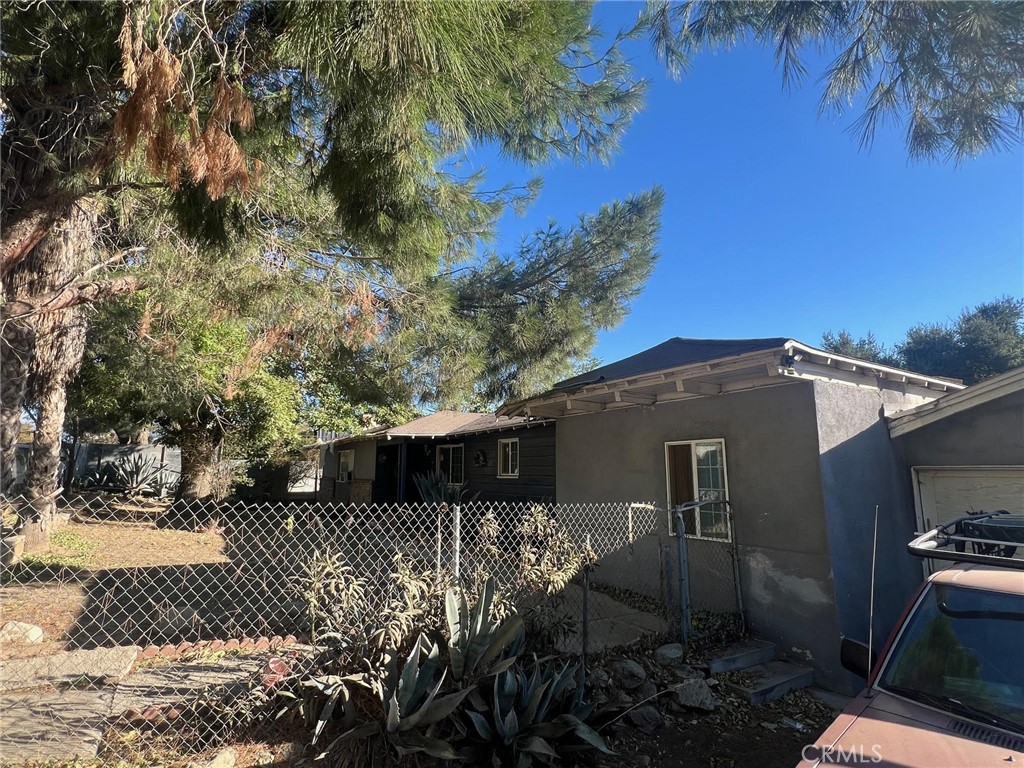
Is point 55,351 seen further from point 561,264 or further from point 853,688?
point 853,688

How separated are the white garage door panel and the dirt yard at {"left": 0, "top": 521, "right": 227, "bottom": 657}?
27.3 feet

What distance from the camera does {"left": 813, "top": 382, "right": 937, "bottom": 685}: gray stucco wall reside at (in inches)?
201

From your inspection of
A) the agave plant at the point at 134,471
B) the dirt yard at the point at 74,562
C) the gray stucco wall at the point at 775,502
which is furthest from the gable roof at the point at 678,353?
the agave plant at the point at 134,471

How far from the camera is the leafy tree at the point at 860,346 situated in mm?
22531

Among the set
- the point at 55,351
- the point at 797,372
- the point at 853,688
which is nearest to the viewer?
the point at 853,688

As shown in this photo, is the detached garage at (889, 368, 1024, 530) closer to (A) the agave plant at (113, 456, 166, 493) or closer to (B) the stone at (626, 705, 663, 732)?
(B) the stone at (626, 705, 663, 732)

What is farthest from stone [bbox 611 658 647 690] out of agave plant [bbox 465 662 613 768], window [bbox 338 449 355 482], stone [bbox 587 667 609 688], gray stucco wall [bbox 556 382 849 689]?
window [bbox 338 449 355 482]

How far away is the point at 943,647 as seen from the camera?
2.60m

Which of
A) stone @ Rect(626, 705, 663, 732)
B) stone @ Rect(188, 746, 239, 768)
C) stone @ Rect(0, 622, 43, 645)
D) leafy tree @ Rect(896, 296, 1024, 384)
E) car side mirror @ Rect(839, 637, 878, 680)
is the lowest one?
stone @ Rect(626, 705, 663, 732)

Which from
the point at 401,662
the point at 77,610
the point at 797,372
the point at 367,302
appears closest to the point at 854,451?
the point at 797,372

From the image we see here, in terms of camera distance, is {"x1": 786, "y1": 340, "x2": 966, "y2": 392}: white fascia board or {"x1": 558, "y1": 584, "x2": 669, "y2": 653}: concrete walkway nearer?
{"x1": 558, "y1": 584, "x2": 669, "y2": 653}: concrete walkway

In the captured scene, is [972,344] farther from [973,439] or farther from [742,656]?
[742,656]

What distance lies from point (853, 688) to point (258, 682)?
17.2 feet

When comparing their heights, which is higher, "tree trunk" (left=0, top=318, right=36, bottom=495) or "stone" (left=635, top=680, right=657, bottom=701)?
"tree trunk" (left=0, top=318, right=36, bottom=495)
